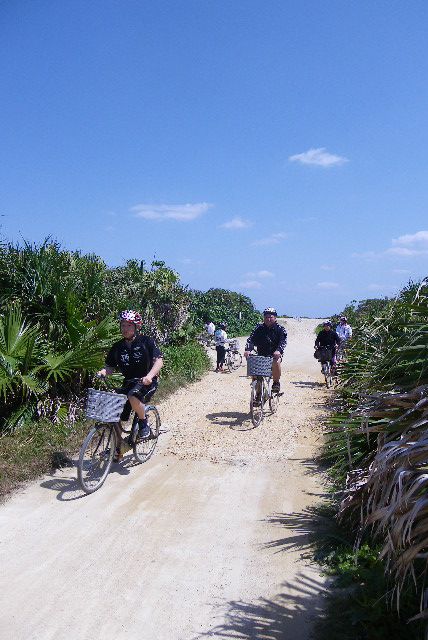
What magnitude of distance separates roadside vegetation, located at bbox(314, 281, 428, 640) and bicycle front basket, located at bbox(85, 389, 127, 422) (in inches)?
97.4

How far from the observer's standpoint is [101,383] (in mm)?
8781

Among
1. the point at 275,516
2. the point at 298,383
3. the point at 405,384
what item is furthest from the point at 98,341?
the point at 298,383

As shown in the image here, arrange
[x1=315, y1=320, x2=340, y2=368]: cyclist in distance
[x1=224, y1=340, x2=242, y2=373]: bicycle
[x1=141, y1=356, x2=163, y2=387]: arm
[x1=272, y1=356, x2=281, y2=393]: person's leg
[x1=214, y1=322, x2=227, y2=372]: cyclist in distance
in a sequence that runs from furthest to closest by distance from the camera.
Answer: [x1=224, y1=340, x2=242, y2=373]: bicycle, [x1=214, y1=322, x2=227, y2=372]: cyclist in distance, [x1=315, y1=320, x2=340, y2=368]: cyclist in distance, [x1=272, y1=356, x2=281, y2=393]: person's leg, [x1=141, y1=356, x2=163, y2=387]: arm

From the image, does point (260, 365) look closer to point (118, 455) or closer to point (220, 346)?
point (118, 455)

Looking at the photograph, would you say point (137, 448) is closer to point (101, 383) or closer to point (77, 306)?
point (101, 383)

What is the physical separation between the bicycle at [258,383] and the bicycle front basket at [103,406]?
11.8ft

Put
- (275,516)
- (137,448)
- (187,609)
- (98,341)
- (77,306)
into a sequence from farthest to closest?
(77,306) → (98,341) → (137,448) → (275,516) → (187,609)

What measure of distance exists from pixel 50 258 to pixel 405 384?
7.08 metres

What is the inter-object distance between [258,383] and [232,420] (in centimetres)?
91

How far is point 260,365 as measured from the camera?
9.09 meters

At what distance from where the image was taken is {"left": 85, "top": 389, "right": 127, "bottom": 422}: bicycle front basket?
229 inches

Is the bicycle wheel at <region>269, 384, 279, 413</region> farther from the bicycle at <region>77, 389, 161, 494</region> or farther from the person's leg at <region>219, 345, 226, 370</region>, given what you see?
the person's leg at <region>219, 345, 226, 370</region>

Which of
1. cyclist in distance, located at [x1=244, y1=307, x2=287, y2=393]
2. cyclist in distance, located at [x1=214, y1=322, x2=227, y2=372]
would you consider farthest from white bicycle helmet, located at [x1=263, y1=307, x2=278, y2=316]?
cyclist in distance, located at [x1=214, y1=322, x2=227, y2=372]

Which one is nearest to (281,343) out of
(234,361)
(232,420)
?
(232,420)
